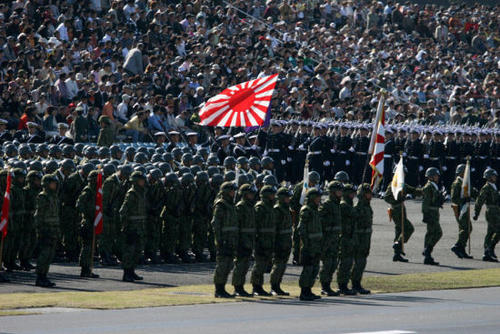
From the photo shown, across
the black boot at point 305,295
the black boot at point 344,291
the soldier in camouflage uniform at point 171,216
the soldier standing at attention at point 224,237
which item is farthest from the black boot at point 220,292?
the soldier in camouflage uniform at point 171,216

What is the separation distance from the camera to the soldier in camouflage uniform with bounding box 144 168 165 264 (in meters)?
23.6

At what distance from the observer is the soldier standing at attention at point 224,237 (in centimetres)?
1959

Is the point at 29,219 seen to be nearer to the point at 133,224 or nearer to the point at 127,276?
the point at 133,224

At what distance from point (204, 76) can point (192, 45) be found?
326 centimetres

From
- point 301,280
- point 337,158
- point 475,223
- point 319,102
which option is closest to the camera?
point 301,280

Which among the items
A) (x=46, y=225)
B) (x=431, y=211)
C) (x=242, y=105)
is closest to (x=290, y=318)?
(x=46, y=225)

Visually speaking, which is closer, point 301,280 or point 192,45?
point 301,280

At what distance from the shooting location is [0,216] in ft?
72.0

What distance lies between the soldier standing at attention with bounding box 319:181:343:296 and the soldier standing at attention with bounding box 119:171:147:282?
Result: 11.0ft

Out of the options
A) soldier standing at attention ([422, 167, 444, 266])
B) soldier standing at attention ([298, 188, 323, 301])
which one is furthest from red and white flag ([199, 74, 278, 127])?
soldier standing at attention ([298, 188, 323, 301])

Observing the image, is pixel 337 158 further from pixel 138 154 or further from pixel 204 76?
pixel 138 154

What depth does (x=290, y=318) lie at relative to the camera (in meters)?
17.6

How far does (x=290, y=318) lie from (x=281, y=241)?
9.31ft

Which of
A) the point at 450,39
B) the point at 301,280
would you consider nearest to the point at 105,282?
the point at 301,280
